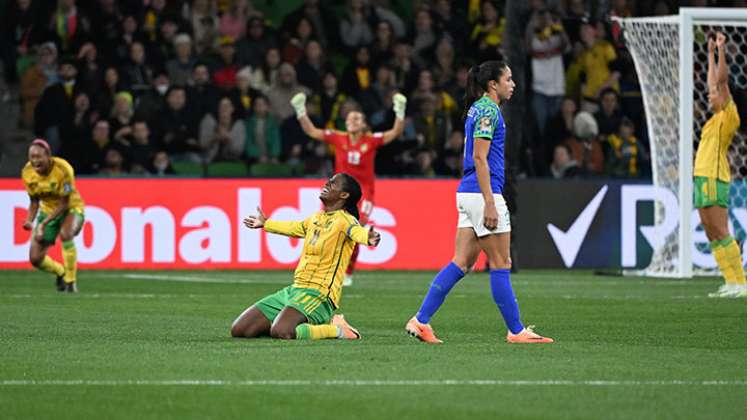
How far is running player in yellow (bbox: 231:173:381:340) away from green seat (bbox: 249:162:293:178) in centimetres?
1153

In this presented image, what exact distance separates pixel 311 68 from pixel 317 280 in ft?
43.6

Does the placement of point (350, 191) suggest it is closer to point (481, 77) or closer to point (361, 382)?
point (481, 77)

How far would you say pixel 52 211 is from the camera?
59.8 feet

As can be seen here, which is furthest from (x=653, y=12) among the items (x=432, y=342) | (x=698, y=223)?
(x=432, y=342)

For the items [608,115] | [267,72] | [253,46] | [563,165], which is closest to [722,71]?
[563,165]

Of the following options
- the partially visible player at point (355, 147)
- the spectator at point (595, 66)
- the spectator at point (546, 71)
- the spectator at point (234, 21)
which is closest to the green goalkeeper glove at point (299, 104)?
the partially visible player at point (355, 147)

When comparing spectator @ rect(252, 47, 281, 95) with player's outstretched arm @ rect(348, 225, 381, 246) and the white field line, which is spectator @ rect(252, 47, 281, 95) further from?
the white field line

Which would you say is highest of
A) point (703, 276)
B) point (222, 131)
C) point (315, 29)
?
point (315, 29)

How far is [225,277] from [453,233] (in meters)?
4.06

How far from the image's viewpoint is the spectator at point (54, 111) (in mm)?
23047

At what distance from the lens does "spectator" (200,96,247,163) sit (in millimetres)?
23547

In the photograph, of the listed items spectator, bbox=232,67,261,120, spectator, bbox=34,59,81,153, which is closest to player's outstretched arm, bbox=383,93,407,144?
spectator, bbox=232,67,261,120

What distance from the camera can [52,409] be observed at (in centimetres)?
777

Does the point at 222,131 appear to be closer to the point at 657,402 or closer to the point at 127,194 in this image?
the point at 127,194
